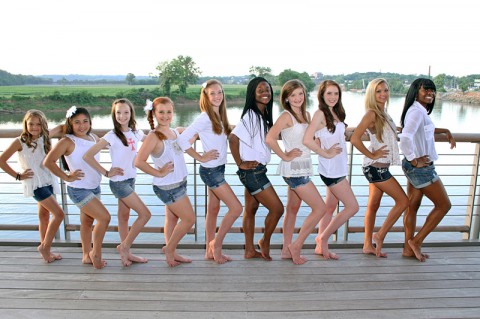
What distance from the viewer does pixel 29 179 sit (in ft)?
10.1

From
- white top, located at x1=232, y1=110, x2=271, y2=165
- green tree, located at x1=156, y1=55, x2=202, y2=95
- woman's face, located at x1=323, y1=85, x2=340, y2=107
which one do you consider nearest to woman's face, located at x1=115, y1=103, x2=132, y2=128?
white top, located at x1=232, y1=110, x2=271, y2=165

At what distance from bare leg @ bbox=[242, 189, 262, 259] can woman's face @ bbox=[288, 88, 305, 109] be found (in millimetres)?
777

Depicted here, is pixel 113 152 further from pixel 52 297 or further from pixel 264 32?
pixel 264 32

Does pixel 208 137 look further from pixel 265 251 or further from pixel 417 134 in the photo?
pixel 417 134

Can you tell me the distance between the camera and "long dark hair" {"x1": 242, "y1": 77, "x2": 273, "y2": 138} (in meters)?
2.97

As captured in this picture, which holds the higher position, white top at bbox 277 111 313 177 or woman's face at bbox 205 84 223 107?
woman's face at bbox 205 84 223 107

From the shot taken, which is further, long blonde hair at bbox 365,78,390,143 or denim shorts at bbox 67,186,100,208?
long blonde hair at bbox 365,78,390,143

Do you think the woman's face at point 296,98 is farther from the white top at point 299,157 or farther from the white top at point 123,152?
the white top at point 123,152

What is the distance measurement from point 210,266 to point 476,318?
1.78m

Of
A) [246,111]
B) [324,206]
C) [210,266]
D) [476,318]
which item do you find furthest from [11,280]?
[476,318]

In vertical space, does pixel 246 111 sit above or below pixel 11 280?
above

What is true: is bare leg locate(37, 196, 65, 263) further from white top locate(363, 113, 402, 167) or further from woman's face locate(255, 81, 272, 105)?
white top locate(363, 113, 402, 167)

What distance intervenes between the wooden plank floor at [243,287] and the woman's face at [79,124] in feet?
3.40

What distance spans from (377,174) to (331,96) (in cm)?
73
